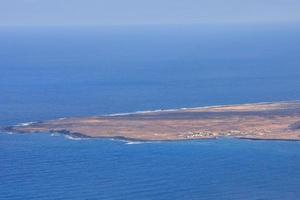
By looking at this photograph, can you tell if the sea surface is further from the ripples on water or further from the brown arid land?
the brown arid land

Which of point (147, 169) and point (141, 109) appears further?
point (141, 109)

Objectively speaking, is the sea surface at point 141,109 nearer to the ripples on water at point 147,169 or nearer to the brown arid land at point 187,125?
the ripples on water at point 147,169

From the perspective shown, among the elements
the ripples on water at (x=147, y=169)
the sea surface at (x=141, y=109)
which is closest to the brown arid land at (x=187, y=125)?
the sea surface at (x=141, y=109)

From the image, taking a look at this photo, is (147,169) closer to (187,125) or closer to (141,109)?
(187,125)

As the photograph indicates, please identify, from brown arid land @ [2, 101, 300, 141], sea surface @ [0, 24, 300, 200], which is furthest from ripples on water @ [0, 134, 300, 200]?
brown arid land @ [2, 101, 300, 141]

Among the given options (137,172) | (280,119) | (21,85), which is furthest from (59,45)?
(137,172)

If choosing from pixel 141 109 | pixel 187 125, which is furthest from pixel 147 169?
pixel 141 109
